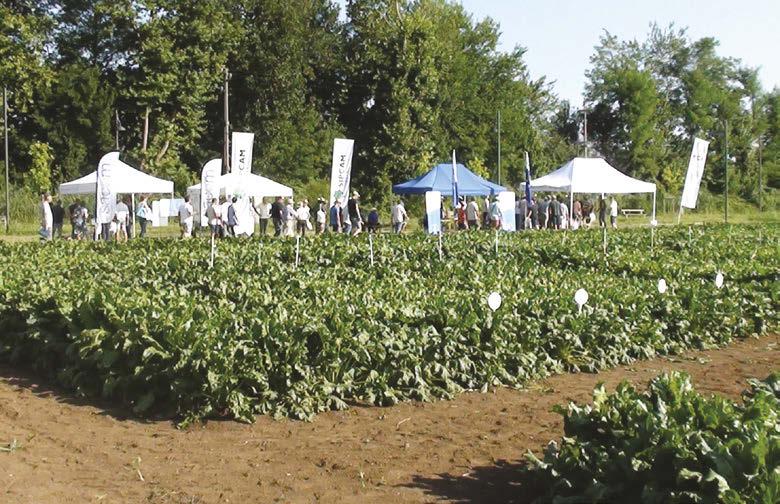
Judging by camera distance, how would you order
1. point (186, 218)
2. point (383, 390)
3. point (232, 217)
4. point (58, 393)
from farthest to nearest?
point (186, 218) < point (232, 217) < point (58, 393) < point (383, 390)

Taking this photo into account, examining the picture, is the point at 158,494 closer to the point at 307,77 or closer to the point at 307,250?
the point at 307,250

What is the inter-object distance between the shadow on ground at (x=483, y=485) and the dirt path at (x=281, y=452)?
0.01 metres

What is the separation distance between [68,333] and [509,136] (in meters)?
62.0

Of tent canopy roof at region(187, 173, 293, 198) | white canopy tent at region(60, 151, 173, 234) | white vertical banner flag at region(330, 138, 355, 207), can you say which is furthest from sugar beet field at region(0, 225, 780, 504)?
tent canopy roof at region(187, 173, 293, 198)

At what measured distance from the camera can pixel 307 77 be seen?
59562 mm

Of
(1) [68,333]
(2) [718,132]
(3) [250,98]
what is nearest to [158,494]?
(1) [68,333]

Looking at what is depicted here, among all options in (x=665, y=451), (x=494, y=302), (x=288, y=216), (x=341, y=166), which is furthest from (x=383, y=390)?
(x=288, y=216)

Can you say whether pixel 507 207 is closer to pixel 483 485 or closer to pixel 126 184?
pixel 126 184

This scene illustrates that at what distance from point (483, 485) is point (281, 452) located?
5.96 feet

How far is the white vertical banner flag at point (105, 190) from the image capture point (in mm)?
22750

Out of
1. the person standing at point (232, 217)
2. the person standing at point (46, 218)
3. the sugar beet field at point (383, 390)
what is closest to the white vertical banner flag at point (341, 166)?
the person standing at point (232, 217)

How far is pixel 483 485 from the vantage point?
22.4 ft

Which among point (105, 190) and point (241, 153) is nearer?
point (105, 190)

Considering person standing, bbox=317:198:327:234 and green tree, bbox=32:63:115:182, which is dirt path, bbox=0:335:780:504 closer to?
person standing, bbox=317:198:327:234
